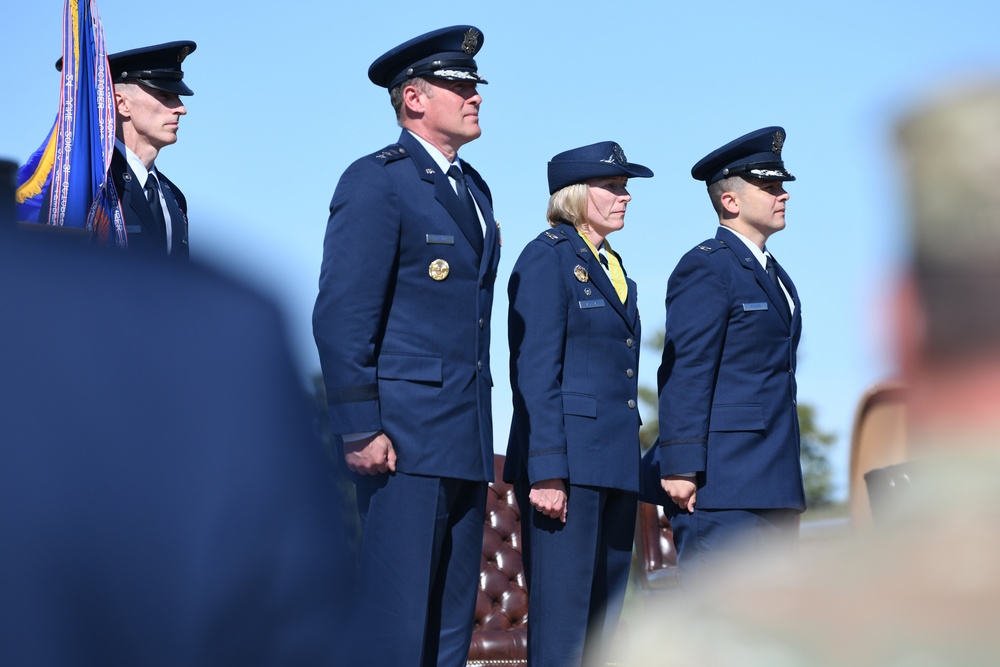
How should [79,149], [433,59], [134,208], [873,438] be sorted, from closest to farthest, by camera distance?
[873,438]
[433,59]
[79,149]
[134,208]

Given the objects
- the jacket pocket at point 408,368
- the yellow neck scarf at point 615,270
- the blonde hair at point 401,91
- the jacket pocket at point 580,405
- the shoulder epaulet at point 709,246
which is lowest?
the jacket pocket at point 580,405

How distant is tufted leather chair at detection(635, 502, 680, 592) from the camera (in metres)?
6.65

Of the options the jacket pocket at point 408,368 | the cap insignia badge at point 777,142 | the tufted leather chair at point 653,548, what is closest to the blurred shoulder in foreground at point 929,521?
the jacket pocket at point 408,368

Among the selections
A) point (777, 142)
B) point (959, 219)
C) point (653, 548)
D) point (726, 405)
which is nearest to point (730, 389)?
point (726, 405)

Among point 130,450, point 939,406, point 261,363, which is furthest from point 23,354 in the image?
point 939,406

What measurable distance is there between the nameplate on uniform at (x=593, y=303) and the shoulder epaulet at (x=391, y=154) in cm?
93

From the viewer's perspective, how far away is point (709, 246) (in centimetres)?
522

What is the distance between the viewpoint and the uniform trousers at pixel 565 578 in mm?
4500

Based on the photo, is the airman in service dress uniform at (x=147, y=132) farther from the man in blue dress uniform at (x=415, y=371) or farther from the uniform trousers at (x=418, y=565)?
the uniform trousers at (x=418, y=565)

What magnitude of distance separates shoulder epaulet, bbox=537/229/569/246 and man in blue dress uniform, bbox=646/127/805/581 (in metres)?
0.54

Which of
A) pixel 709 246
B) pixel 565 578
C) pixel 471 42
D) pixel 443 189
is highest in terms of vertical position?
pixel 471 42

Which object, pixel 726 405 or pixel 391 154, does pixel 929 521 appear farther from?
pixel 726 405

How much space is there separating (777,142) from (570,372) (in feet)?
5.19

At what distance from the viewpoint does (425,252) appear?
153 inches
